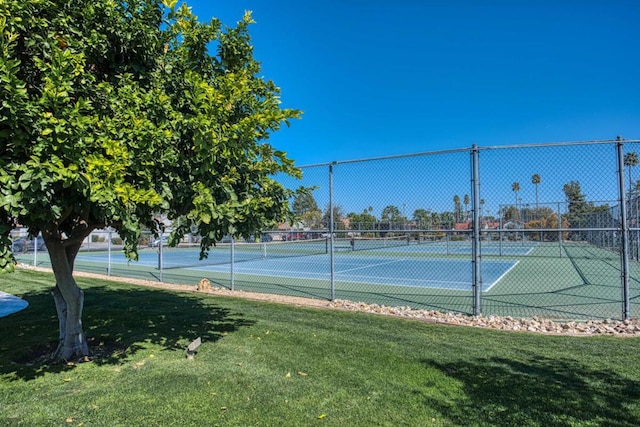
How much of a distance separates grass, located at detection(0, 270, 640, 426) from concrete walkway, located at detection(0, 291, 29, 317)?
1487 mm

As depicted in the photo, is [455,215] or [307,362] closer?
[307,362]

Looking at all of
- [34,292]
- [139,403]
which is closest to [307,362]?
[139,403]

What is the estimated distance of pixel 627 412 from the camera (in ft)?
11.9

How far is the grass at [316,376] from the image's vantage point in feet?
12.0

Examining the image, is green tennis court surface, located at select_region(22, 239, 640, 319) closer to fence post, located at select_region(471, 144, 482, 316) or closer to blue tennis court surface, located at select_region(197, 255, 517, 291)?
blue tennis court surface, located at select_region(197, 255, 517, 291)

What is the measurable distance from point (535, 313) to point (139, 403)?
738 cm

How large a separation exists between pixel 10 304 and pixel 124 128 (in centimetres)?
777

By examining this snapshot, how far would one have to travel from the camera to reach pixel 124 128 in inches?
151

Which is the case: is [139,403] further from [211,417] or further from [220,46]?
[220,46]

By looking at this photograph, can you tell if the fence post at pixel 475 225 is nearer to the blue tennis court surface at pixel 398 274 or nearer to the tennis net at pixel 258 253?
the blue tennis court surface at pixel 398 274

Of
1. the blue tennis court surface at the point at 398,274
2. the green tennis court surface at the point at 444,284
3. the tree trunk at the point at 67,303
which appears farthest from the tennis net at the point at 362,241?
the tree trunk at the point at 67,303

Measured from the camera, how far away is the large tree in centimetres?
331

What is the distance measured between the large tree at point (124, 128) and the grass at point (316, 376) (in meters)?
1.12

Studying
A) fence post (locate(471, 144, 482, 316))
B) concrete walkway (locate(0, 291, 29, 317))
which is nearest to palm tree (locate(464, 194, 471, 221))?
fence post (locate(471, 144, 482, 316))
